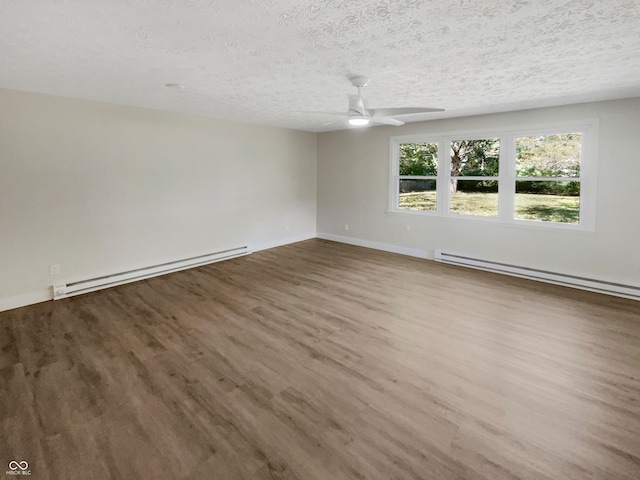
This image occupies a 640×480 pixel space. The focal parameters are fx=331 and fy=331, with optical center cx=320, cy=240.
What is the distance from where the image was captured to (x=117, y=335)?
316 centimetres

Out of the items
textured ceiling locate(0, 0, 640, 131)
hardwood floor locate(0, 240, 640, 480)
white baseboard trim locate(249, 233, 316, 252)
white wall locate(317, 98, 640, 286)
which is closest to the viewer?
hardwood floor locate(0, 240, 640, 480)

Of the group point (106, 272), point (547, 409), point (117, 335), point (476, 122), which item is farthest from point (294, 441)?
point (476, 122)

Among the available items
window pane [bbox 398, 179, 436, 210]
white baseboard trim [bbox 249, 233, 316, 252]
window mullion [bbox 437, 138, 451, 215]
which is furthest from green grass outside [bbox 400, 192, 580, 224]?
white baseboard trim [bbox 249, 233, 316, 252]

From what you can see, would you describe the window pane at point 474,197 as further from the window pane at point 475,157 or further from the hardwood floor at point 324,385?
the hardwood floor at point 324,385

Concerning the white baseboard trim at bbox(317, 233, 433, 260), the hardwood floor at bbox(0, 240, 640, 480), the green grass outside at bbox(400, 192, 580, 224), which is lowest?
the hardwood floor at bbox(0, 240, 640, 480)

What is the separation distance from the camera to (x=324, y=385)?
2402 mm

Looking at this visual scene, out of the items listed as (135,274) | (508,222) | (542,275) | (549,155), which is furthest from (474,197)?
(135,274)

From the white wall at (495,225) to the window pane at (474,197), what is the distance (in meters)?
0.21

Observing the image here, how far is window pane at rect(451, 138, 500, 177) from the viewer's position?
5.08 m

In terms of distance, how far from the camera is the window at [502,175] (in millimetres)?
4398

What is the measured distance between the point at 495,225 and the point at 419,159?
5.73ft

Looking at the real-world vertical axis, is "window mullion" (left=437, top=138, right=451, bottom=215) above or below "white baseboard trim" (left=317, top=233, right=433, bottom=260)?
above

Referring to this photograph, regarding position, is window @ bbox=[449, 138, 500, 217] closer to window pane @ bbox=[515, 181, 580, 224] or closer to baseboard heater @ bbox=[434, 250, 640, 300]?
window pane @ bbox=[515, 181, 580, 224]

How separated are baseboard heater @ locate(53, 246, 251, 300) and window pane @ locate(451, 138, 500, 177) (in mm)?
4041
